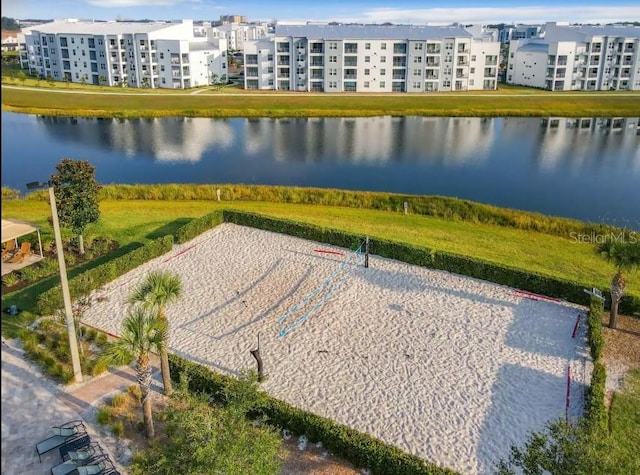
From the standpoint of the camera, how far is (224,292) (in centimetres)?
2328

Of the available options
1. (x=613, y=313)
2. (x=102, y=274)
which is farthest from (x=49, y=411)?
(x=613, y=313)

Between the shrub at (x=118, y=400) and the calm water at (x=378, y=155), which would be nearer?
the shrub at (x=118, y=400)

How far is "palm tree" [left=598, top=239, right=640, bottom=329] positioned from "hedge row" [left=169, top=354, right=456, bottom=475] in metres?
11.3

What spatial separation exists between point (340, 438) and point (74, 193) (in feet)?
58.9

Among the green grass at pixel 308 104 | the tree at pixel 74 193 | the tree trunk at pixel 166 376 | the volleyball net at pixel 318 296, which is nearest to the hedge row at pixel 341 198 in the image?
the volleyball net at pixel 318 296

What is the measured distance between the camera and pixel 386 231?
3095 centimetres

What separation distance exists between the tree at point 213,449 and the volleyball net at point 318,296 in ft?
26.8

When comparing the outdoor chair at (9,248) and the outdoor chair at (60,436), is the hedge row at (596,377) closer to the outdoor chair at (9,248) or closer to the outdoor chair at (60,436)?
the outdoor chair at (60,436)

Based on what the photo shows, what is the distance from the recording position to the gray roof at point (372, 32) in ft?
305

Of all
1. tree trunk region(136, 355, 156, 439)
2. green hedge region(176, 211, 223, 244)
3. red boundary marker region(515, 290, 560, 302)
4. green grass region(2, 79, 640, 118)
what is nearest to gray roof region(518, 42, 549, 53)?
green grass region(2, 79, 640, 118)

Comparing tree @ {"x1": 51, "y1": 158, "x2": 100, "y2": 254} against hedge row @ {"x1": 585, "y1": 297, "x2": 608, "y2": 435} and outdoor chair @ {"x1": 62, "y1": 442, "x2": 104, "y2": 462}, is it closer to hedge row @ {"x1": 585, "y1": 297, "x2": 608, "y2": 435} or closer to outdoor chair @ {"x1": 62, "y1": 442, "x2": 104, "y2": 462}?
outdoor chair @ {"x1": 62, "y1": 442, "x2": 104, "y2": 462}

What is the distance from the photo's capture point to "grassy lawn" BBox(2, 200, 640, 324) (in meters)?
26.2

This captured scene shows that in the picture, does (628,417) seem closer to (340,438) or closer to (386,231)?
(340,438)

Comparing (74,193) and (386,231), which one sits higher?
(74,193)
